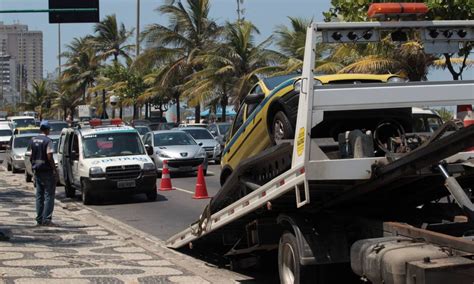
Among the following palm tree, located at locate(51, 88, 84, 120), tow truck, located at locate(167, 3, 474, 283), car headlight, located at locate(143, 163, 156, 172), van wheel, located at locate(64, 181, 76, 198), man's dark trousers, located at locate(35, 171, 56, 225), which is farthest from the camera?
palm tree, located at locate(51, 88, 84, 120)

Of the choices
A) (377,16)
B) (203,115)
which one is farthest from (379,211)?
(203,115)

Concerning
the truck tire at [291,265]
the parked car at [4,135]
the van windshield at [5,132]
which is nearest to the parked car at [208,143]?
the parked car at [4,135]

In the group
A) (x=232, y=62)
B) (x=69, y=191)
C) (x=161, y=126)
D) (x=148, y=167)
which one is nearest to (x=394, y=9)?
(x=148, y=167)

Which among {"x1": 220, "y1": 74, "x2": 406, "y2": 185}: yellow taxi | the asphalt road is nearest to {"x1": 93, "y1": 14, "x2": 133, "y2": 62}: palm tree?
the asphalt road

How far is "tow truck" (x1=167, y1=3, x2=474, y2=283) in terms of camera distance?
17.0 feet

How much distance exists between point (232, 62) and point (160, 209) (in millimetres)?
26883

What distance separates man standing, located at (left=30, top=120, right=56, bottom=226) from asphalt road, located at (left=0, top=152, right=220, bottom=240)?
164 centimetres

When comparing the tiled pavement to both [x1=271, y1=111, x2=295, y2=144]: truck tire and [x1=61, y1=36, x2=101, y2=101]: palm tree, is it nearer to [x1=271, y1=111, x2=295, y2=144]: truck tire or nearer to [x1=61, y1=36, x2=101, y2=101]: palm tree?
[x1=271, y1=111, x2=295, y2=144]: truck tire

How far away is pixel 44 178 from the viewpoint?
41.5 ft

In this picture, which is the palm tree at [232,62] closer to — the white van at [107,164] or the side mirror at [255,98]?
the white van at [107,164]

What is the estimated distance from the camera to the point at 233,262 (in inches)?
345

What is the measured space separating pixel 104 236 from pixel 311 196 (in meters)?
5.87

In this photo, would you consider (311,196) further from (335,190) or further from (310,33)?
(310,33)

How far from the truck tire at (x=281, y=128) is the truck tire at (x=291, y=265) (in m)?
1.68
